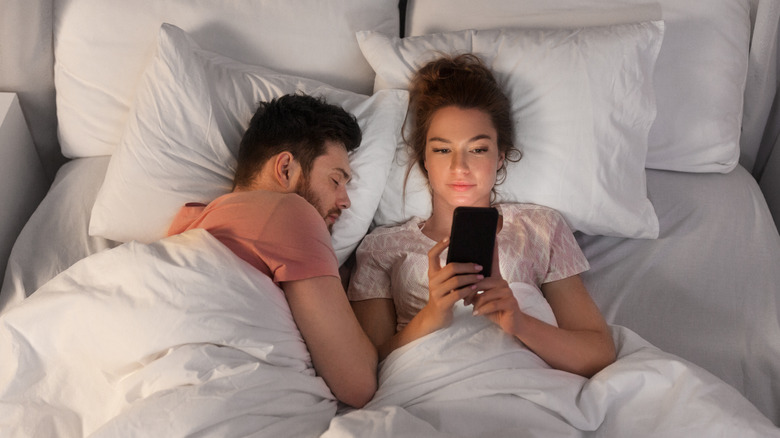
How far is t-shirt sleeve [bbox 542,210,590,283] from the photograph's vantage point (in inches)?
57.1

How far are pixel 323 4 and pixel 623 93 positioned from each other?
77cm

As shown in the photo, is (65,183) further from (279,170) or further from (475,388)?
(475,388)

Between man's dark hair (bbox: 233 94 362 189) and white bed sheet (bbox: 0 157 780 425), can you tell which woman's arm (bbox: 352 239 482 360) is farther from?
white bed sheet (bbox: 0 157 780 425)

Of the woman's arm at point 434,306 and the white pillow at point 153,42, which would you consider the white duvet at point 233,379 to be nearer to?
the woman's arm at point 434,306

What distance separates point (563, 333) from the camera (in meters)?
1.31

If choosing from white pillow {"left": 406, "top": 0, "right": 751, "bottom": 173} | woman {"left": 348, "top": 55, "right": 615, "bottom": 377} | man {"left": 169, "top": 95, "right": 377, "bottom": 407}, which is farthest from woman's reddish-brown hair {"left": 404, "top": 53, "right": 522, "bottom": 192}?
man {"left": 169, "top": 95, "right": 377, "bottom": 407}

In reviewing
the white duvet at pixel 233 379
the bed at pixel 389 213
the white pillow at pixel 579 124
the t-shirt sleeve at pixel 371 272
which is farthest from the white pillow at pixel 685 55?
the white duvet at pixel 233 379

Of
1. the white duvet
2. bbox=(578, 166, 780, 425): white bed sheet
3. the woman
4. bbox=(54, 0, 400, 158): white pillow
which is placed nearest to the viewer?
the white duvet

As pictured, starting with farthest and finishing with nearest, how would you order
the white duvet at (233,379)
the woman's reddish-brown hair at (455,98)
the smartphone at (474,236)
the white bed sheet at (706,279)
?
1. the woman's reddish-brown hair at (455,98)
2. the white bed sheet at (706,279)
3. the smartphone at (474,236)
4. the white duvet at (233,379)

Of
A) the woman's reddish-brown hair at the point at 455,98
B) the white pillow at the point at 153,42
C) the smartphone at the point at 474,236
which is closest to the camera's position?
the smartphone at the point at 474,236

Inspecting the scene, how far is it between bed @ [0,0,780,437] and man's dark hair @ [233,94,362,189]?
11cm

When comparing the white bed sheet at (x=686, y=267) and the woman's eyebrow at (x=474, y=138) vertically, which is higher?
the woman's eyebrow at (x=474, y=138)

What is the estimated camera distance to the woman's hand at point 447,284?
3.98ft

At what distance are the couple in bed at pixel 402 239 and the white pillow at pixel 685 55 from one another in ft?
0.79
